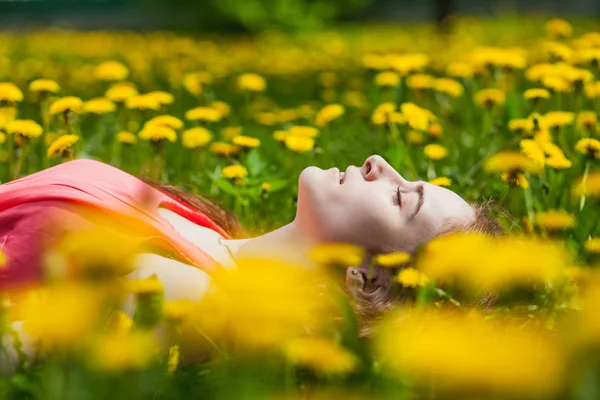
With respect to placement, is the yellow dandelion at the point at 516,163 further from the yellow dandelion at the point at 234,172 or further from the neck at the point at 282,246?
the yellow dandelion at the point at 234,172

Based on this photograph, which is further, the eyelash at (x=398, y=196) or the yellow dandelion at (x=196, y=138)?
the yellow dandelion at (x=196, y=138)

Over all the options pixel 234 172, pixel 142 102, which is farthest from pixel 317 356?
pixel 142 102

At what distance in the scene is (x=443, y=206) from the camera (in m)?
1.68

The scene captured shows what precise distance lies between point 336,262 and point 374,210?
159 millimetres

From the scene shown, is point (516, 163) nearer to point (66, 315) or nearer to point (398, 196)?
point (398, 196)

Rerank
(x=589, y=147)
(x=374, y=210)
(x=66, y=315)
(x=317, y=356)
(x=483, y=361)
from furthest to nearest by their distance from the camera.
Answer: (x=589, y=147)
(x=374, y=210)
(x=317, y=356)
(x=66, y=315)
(x=483, y=361)

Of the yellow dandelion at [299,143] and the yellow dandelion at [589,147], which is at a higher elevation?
the yellow dandelion at [299,143]

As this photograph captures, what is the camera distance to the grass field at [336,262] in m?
0.78

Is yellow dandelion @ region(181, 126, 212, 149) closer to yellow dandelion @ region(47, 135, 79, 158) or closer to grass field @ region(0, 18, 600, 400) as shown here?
grass field @ region(0, 18, 600, 400)

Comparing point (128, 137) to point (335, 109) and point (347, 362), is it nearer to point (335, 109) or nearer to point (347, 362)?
point (335, 109)

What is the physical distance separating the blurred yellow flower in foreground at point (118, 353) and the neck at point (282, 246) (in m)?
0.83

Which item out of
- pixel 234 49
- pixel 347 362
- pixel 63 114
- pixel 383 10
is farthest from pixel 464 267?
pixel 383 10

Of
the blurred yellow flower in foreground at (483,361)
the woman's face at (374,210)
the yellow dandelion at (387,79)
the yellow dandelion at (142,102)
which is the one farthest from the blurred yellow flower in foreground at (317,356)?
the yellow dandelion at (387,79)

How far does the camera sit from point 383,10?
15.4 m
